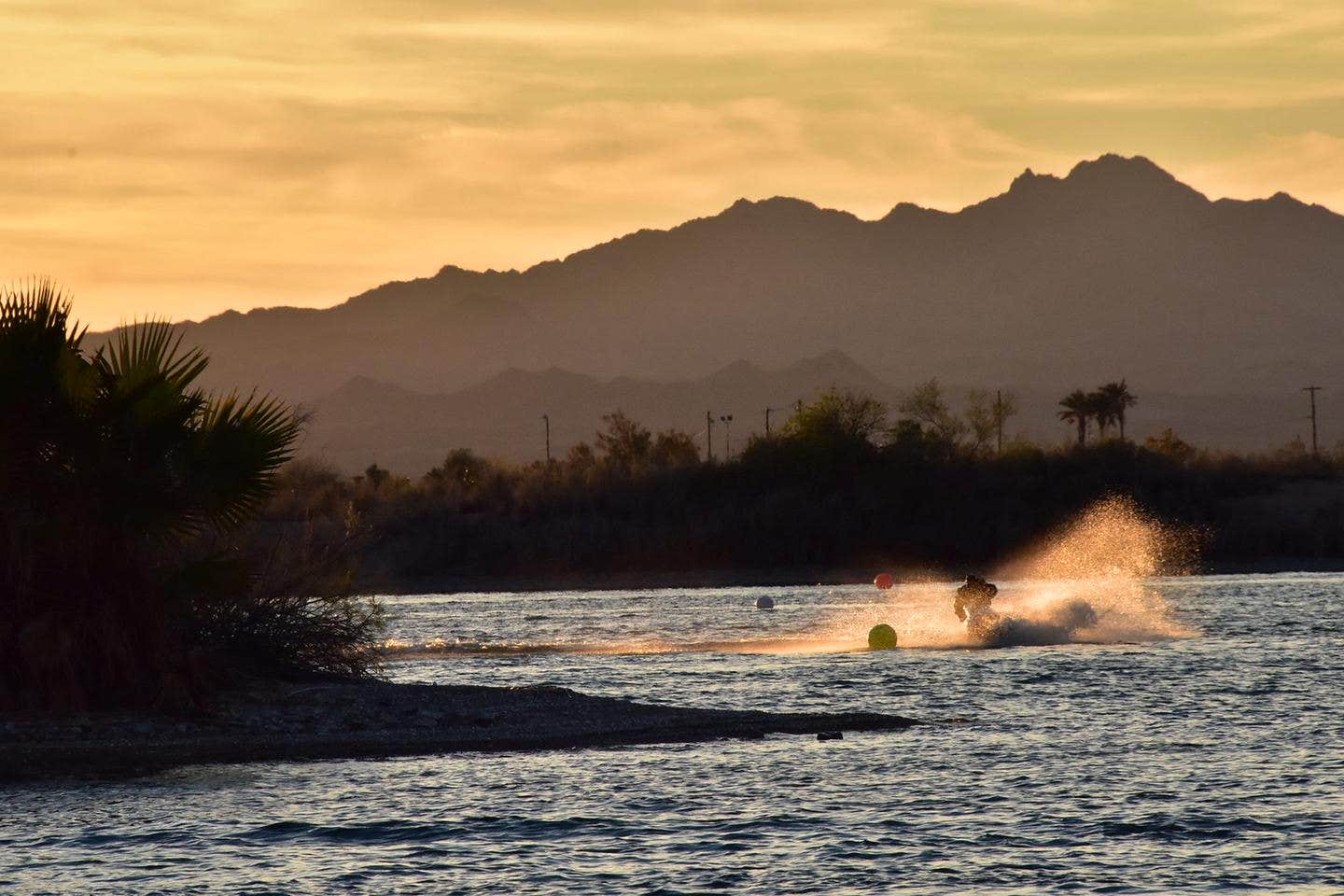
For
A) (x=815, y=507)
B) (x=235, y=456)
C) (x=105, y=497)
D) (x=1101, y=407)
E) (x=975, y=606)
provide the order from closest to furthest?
(x=105, y=497), (x=235, y=456), (x=975, y=606), (x=815, y=507), (x=1101, y=407)

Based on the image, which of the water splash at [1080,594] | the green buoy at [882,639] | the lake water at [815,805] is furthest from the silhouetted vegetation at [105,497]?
the water splash at [1080,594]

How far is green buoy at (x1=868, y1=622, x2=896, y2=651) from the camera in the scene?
5241cm

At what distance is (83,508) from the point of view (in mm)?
31359

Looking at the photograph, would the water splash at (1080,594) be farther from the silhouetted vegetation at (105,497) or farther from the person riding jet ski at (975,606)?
the silhouetted vegetation at (105,497)

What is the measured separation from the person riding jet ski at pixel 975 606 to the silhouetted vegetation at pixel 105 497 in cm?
2429

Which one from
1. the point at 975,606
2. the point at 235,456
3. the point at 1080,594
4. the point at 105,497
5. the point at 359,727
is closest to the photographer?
the point at 105,497

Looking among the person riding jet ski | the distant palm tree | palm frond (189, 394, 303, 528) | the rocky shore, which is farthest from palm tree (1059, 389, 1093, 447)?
palm frond (189, 394, 303, 528)

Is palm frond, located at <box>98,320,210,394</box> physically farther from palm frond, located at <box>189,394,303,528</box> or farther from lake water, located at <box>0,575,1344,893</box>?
lake water, located at <box>0,575,1344,893</box>

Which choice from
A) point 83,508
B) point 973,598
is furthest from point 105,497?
point 973,598

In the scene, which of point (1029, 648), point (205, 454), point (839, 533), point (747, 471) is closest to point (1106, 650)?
point (1029, 648)

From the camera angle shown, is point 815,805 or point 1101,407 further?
point 1101,407

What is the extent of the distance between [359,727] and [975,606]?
25.1 meters

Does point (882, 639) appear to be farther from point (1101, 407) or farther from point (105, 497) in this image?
point (1101, 407)

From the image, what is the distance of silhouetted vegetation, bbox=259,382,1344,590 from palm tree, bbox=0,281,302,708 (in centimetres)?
7265
